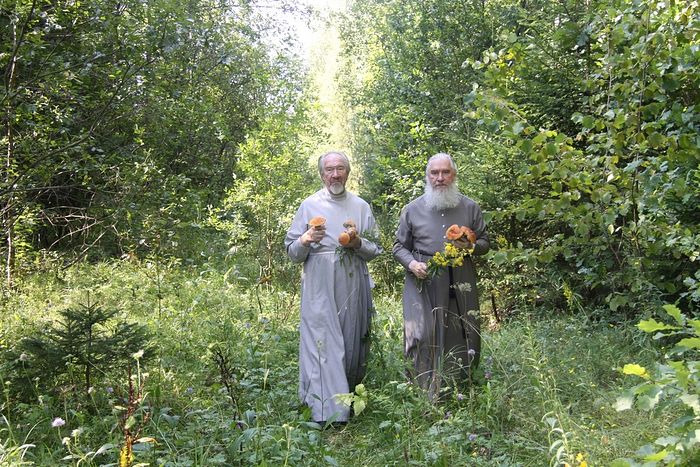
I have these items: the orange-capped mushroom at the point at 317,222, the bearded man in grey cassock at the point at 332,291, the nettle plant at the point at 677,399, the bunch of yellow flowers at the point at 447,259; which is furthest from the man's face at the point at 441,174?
the nettle plant at the point at 677,399

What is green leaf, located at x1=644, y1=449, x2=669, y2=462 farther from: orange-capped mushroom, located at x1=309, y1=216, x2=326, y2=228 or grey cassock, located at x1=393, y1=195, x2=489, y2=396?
orange-capped mushroom, located at x1=309, y1=216, x2=326, y2=228

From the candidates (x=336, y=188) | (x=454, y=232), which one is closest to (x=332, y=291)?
(x=336, y=188)

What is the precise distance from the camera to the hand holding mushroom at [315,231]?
4.42m

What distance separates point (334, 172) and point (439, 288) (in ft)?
3.75

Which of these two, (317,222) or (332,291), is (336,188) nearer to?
(317,222)

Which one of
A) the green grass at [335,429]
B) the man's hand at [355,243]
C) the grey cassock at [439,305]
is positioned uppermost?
the man's hand at [355,243]

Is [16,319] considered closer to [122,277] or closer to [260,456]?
[122,277]

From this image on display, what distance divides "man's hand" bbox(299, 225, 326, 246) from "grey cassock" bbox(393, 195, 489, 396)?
0.59 m

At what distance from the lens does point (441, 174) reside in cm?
457

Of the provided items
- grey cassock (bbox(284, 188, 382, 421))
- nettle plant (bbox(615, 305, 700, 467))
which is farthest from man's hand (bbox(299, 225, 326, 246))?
nettle plant (bbox(615, 305, 700, 467))

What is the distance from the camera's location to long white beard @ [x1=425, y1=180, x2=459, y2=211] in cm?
460

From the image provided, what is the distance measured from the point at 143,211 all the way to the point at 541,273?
4.56 meters

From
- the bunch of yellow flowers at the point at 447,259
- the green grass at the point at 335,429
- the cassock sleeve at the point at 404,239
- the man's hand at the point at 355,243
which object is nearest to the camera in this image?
the green grass at the point at 335,429

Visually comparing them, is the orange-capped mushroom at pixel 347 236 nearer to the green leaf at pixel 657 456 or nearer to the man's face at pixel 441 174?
the man's face at pixel 441 174
